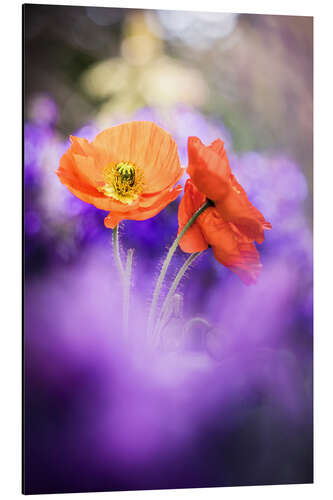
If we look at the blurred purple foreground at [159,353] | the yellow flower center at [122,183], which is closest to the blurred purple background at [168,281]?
the blurred purple foreground at [159,353]

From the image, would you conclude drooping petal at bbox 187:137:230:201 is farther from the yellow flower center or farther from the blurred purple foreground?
the yellow flower center

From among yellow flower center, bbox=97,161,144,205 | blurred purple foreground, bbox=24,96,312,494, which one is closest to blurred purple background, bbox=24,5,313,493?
blurred purple foreground, bbox=24,96,312,494

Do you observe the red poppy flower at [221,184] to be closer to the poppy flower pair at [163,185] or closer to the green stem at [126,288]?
the poppy flower pair at [163,185]

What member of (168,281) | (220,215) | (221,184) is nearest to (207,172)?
(221,184)

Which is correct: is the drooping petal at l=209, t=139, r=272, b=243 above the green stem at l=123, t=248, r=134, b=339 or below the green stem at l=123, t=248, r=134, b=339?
above

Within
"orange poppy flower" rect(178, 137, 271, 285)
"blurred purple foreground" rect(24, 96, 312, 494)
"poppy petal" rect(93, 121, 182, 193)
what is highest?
"poppy petal" rect(93, 121, 182, 193)

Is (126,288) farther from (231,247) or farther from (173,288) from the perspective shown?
(231,247)
